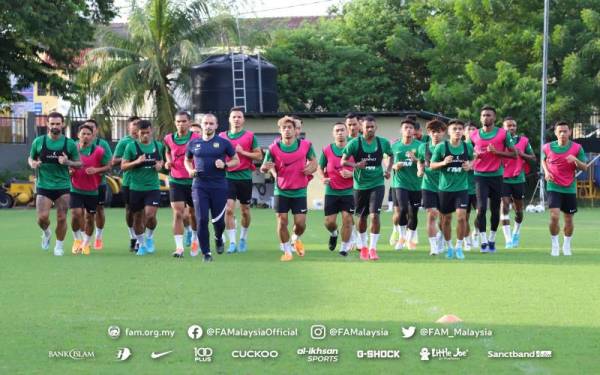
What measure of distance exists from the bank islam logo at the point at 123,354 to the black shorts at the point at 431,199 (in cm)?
1006

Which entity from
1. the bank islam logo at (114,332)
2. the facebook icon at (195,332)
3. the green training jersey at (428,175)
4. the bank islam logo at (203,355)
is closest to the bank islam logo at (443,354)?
the bank islam logo at (203,355)

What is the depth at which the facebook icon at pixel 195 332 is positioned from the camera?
390 inches

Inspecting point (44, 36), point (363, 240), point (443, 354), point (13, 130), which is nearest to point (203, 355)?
point (443, 354)

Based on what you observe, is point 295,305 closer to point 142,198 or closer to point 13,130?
point 142,198

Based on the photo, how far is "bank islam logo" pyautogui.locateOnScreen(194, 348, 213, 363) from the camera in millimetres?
8891

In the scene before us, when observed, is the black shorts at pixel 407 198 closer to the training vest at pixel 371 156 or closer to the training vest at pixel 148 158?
the training vest at pixel 371 156

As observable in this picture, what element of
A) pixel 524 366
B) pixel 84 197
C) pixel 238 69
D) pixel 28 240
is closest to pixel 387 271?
pixel 84 197

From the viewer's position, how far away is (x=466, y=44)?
50.6 meters

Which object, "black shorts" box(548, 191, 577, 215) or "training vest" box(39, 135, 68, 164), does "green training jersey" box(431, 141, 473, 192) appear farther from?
"training vest" box(39, 135, 68, 164)

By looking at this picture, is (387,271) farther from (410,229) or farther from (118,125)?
(118,125)

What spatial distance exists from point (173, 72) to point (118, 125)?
12.0 ft

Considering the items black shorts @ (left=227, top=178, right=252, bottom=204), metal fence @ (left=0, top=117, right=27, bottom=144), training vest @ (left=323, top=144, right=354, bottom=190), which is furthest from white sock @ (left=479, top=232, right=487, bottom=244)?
metal fence @ (left=0, top=117, right=27, bottom=144)

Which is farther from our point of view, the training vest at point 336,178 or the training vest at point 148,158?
the training vest at point 148,158

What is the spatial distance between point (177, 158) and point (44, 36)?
23.8 m
